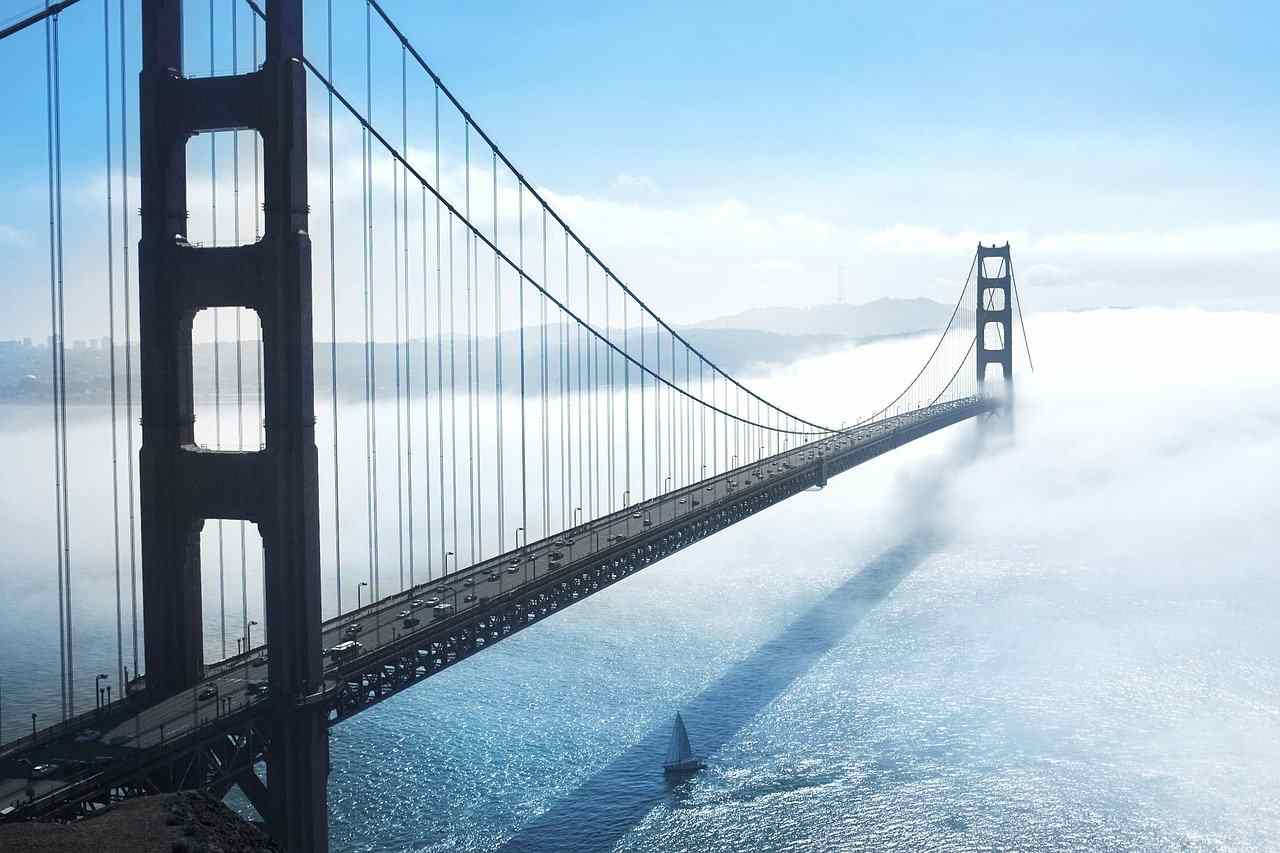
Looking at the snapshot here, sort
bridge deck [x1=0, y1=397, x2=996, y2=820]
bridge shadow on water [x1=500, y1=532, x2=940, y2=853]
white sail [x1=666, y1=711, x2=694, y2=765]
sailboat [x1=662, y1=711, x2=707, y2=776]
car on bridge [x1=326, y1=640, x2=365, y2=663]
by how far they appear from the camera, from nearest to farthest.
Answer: bridge deck [x1=0, y1=397, x2=996, y2=820]
car on bridge [x1=326, y1=640, x2=365, y2=663]
bridge shadow on water [x1=500, y1=532, x2=940, y2=853]
sailboat [x1=662, y1=711, x2=707, y2=776]
white sail [x1=666, y1=711, x2=694, y2=765]

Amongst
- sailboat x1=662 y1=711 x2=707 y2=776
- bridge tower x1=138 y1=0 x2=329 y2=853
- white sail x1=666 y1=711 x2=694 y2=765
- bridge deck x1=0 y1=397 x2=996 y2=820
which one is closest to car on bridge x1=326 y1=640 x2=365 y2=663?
bridge deck x1=0 y1=397 x2=996 y2=820

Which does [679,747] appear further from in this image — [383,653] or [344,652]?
[344,652]

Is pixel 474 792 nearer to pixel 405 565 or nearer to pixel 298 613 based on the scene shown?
pixel 298 613

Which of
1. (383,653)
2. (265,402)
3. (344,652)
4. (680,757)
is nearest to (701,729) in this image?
(680,757)

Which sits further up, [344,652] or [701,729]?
[344,652]

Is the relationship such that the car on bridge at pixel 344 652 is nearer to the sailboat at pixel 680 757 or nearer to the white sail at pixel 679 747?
the sailboat at pixel 680 757

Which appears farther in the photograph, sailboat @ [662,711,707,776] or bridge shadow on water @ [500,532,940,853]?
sailboat @ [662,711,707,776]

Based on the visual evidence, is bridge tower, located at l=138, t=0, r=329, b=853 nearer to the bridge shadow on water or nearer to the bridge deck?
the bridge deck
